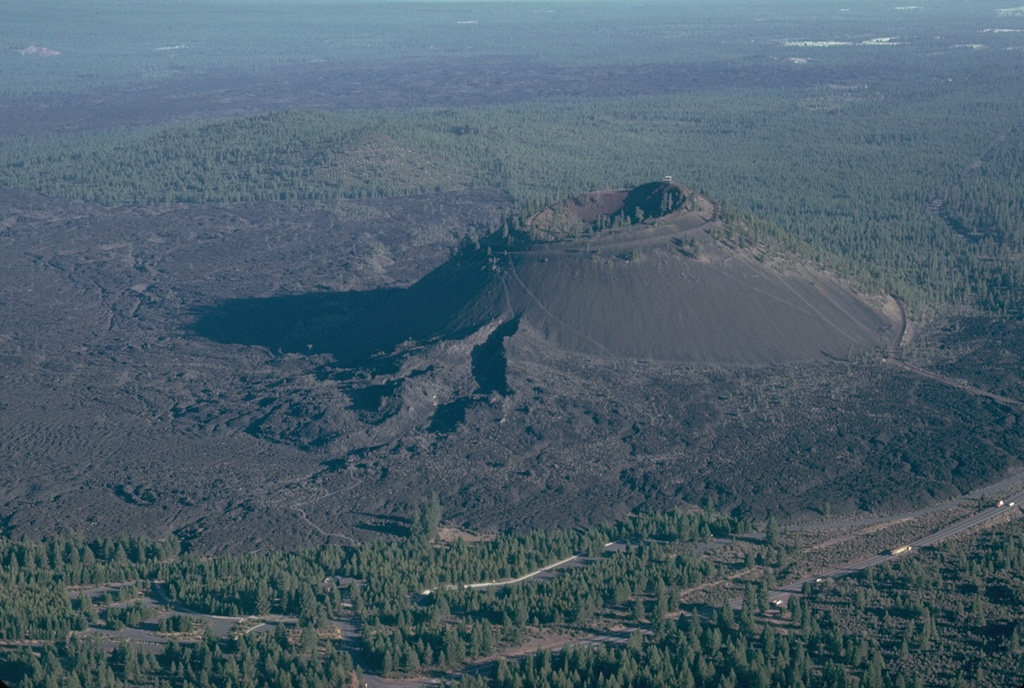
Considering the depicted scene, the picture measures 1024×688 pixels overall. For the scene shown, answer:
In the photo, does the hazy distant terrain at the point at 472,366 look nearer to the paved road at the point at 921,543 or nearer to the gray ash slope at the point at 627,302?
the gray ash slope at the point at 627,302

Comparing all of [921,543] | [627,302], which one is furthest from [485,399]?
[921,543]

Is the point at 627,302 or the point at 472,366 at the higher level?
the point at 627,302

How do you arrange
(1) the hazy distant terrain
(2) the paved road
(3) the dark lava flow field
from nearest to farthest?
(2) the paved road → (3) the dark lava flow field → (1) the hazy distant terrain

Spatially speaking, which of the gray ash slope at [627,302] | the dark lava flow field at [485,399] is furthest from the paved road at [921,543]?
the gray ash slope at [627,302]

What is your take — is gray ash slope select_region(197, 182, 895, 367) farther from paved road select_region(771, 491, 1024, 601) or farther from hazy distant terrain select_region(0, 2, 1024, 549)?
paved road select_region(771, 491, 1024, 601)

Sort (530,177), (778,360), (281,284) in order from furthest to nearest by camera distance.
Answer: (530,177)
(281,284)
(778,360)

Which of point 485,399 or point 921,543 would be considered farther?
point 485,399

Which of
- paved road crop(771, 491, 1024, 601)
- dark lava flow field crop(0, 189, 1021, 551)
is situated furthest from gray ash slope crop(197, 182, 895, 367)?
paved road crop(771, 491, 1024, 601)

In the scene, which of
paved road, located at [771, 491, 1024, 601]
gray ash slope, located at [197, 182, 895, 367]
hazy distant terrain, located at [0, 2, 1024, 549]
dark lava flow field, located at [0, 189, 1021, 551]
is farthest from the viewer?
gray ash slope, located at [197, 182, 895, 367]

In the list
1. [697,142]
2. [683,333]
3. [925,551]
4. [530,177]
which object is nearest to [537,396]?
[683,333]

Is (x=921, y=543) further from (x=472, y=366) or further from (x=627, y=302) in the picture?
(x=472, y=366)

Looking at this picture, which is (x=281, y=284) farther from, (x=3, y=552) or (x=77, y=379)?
(x=3, y=552)
